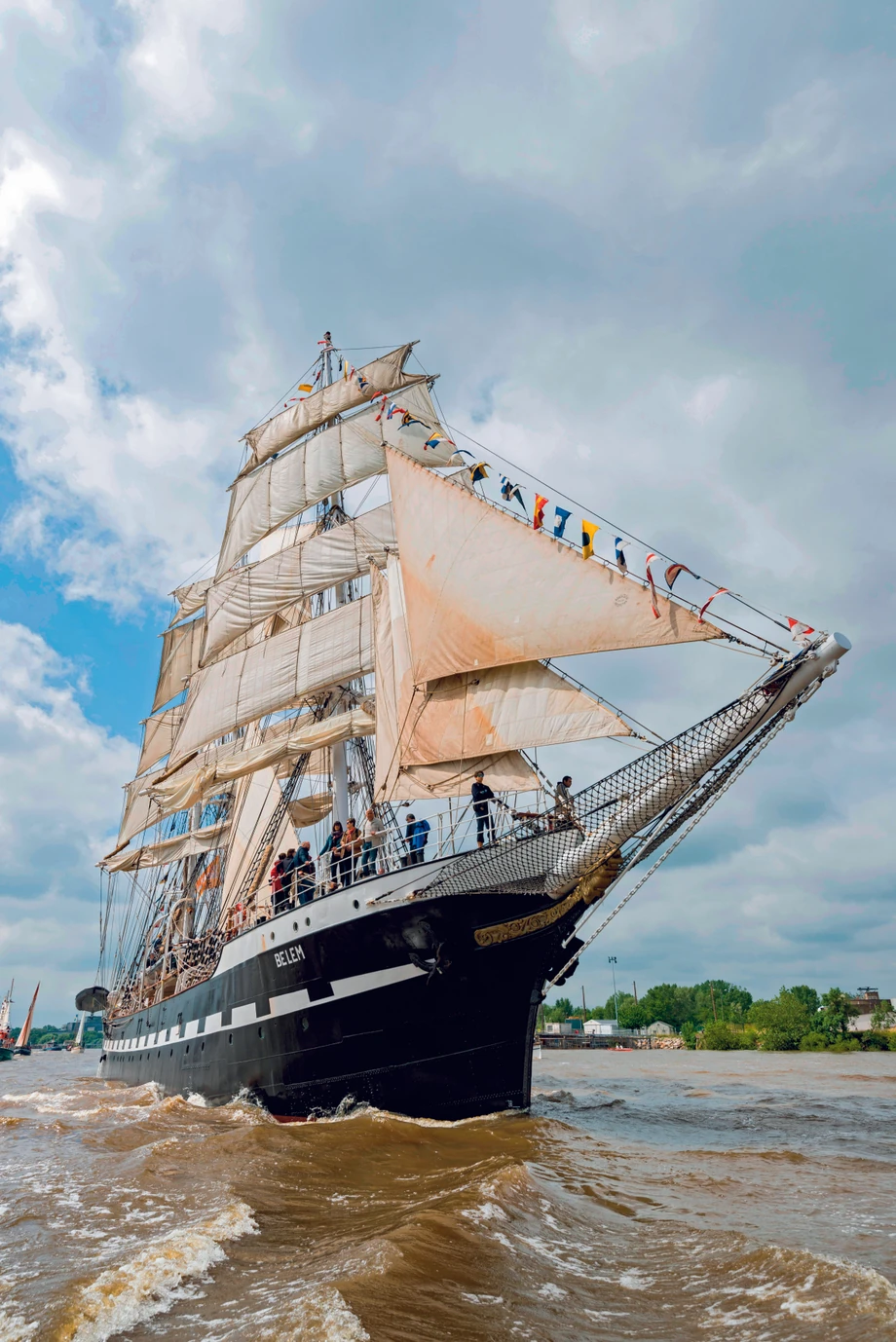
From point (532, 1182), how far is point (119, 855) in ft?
120

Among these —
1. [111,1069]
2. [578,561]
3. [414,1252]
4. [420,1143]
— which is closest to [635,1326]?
[414,1252]

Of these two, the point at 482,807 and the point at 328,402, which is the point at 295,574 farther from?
the point at 482,807

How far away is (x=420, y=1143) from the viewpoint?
37.4ft

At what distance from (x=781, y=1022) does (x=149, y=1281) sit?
71.7 m

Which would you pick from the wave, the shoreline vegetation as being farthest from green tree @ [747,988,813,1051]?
the wave

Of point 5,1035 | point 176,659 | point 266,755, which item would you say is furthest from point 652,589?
point 5,1035

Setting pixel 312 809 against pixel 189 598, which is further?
pixel 189 598

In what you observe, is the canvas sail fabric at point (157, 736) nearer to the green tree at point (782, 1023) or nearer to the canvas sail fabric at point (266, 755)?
the canvas sail fabric at point (266, 755)

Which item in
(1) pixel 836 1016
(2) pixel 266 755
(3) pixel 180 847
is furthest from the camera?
(1) pixel 836 1016

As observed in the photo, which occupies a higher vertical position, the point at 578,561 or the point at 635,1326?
the point at 578,561

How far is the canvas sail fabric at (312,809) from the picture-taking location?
27.1 metres

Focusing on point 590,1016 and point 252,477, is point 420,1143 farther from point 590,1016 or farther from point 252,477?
point 590,1016

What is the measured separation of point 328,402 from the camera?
31.4m

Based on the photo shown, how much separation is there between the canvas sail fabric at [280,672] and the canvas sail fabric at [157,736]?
13.5 meters
